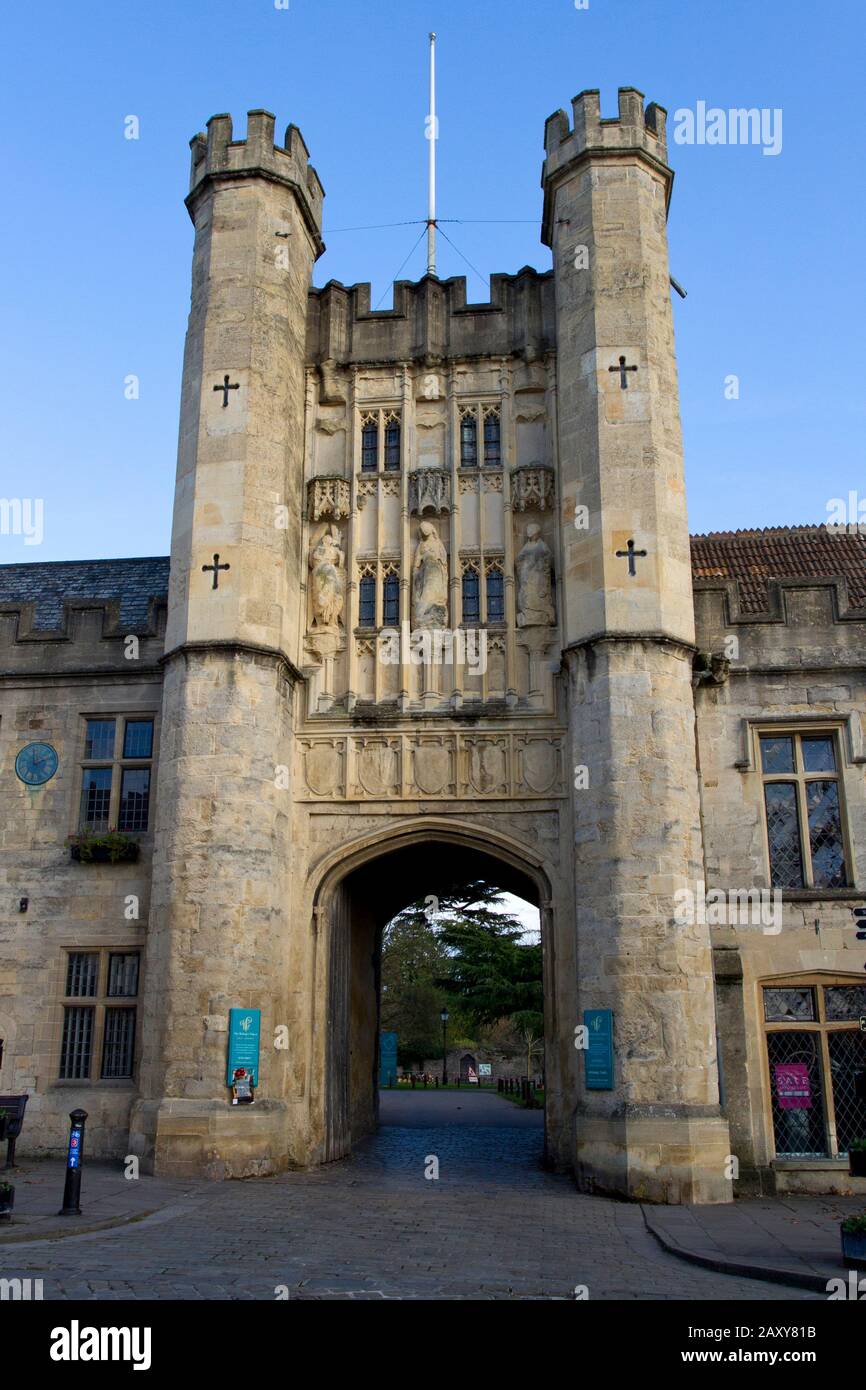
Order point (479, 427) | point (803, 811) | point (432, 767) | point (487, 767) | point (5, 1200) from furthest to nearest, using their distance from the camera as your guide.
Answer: point (479, 427), point (432, 767), point (487, 767), point (803, 811), point (5, 1200)

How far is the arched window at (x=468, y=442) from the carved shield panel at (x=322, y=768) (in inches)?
203

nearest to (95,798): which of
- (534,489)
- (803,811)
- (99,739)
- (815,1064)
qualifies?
(99,739)

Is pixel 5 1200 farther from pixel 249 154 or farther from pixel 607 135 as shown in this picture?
pixel 607 135

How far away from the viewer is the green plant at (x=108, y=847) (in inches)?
718

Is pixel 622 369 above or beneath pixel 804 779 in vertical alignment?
above

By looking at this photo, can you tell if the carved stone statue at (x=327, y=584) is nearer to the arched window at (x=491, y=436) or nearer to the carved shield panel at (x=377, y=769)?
the carved shield panel at (x=377, y=769)

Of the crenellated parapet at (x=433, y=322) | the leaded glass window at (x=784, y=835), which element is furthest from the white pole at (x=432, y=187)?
the leaded glass window at (x=784, y=835)

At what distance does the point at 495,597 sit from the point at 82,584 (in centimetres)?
842

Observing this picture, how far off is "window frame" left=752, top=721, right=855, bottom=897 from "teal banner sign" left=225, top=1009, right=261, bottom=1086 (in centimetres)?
742

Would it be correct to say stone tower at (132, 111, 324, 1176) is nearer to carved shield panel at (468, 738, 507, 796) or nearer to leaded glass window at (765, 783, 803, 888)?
carved shield panel at (468, 738, 507, 796)

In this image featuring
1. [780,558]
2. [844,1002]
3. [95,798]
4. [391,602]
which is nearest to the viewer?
[844,1002]

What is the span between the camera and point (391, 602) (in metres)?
19.0

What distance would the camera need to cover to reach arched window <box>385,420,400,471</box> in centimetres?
1970

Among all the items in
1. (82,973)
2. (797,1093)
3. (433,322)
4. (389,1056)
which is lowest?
(797,1093)
